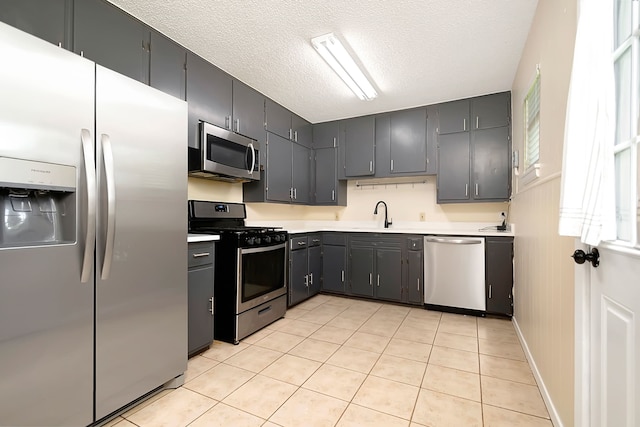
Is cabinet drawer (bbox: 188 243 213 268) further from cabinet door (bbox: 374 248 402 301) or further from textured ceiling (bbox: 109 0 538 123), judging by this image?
cabinet door (bbox: 374 248 402 301)

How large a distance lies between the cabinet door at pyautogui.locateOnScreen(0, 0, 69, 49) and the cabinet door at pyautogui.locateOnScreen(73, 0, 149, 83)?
75 mm

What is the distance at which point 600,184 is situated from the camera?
1002mm

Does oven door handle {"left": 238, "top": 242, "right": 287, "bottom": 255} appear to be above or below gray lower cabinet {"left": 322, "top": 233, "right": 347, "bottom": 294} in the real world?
above

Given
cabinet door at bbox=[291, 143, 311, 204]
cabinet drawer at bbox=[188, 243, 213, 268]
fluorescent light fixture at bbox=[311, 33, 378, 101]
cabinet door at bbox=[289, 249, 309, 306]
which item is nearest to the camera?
cabinet drawer at bbox=[188, 243, 213, 268]

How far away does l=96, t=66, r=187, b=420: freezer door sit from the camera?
147 cm

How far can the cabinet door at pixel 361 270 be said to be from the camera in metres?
3.82

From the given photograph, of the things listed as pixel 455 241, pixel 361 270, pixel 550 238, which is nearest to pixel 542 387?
pixel 550 238

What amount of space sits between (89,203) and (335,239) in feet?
9.87

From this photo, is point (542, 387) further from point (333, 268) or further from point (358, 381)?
point (333, 268)

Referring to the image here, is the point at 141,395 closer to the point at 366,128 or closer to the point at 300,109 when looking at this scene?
the point at 300,109

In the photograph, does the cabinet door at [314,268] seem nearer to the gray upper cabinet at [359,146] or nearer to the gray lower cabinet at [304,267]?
the gray lower cabinet at [304,267]

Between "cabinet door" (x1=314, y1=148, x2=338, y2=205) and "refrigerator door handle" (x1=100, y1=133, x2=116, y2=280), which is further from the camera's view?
"cabinet door" (x1=314, y1=148, x2=338, y2=205)

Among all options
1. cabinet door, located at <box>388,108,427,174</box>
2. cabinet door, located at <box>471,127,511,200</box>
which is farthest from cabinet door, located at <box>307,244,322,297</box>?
cabinet door, located at <box>471,127,511,200</box>

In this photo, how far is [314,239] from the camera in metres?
3.97
